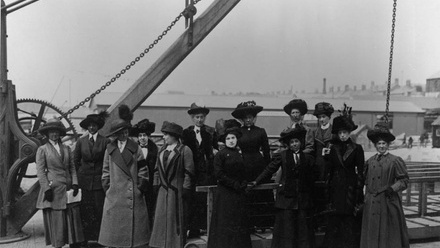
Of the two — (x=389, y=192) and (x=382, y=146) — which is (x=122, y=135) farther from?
(x=389, y=192)

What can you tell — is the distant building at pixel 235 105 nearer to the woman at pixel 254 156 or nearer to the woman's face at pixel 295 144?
the woman at pixel 254 156

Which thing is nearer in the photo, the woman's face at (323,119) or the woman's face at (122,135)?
the woman's face at (122,135)

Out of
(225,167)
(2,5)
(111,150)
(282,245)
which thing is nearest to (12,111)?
(2,5)

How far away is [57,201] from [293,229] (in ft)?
9.90

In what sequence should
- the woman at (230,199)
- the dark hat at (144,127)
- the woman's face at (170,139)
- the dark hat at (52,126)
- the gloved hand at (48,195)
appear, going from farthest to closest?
the dark hat at (144,127) < the dark hat at (52,126) < the gloved hand at (48,195) < the woman's face at (170,139) < the woman at (230,199)

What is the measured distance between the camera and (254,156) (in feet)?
19.8

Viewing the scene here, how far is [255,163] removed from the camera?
6004 mm

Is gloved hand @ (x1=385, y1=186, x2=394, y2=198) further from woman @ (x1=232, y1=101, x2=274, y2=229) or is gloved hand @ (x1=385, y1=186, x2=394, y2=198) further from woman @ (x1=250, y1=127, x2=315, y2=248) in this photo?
woman @ (x1=232, y1=101, x2=274, y2=229)

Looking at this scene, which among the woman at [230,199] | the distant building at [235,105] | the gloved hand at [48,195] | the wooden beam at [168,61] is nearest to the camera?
the woman at [230,199]

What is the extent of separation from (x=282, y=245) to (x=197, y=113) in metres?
2.06

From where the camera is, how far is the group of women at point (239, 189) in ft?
17.8

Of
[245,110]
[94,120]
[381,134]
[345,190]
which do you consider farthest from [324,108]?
[94,120]

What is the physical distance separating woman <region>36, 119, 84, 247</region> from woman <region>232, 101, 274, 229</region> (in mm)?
2277

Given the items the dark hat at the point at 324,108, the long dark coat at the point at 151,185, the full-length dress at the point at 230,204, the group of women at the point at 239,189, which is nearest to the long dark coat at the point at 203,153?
the group of women at the point at 239,189
